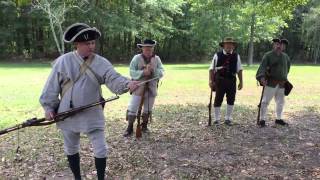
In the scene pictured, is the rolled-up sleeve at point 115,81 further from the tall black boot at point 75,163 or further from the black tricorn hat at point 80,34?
the tall black boot at point 75,163

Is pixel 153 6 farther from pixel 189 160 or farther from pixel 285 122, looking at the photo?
pixel 189 160

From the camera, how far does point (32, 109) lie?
1400cm

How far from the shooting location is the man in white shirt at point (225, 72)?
1083cm

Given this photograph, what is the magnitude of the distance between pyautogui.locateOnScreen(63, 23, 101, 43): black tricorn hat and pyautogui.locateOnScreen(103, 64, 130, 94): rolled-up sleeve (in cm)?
46

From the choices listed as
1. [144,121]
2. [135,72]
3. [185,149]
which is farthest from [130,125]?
[185,149]

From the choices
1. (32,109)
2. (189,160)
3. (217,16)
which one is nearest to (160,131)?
(189,160)

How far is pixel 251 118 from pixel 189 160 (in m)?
4.88

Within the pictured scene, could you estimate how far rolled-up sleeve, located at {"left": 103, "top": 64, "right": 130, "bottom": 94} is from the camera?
596 cm

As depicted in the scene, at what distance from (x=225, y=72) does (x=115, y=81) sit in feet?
17.7

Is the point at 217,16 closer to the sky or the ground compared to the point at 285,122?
closer to the sky

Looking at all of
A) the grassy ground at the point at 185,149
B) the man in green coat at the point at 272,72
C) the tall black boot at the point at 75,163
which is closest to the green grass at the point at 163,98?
the grassy ground at the point at 185,149

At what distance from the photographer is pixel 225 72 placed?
36.0 feet

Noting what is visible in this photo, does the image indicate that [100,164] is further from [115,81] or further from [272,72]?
[272,72]

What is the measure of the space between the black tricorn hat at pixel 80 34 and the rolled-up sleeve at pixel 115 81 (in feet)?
1.50
